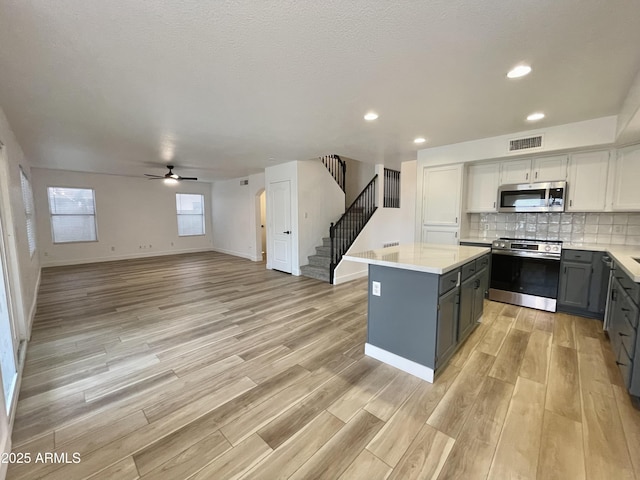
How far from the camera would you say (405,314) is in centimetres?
243

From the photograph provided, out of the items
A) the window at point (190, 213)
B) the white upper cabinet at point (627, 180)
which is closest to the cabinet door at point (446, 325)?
the white upper cabinet at point (627, 180)

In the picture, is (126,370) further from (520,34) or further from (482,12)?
(520,34)

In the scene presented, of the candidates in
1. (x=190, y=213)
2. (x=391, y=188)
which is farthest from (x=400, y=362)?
(x=190, y=213)

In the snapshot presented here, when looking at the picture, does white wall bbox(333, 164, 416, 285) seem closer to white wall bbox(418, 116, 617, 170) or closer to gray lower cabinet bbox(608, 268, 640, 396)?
white wall bbox(418, 116, 617, 170)

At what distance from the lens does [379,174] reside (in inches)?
247

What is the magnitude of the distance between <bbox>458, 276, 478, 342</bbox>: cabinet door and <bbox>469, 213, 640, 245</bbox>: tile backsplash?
2.10 metres

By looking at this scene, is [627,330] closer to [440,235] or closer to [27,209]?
[440,235]

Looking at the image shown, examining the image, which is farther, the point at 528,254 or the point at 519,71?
the point at 528,254

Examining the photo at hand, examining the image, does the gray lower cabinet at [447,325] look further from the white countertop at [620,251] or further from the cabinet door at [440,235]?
the cabinet door at [440,235]

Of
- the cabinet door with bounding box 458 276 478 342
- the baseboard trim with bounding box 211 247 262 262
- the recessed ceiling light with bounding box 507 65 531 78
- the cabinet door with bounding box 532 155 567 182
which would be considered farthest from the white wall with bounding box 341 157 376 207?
the recessed ceiling light with bounding box 507 65 531 78

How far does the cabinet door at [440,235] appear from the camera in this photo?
4.61 metres

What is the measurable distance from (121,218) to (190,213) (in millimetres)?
2033

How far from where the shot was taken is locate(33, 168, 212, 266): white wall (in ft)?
23.1

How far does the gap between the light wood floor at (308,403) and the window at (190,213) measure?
19.8 feet
